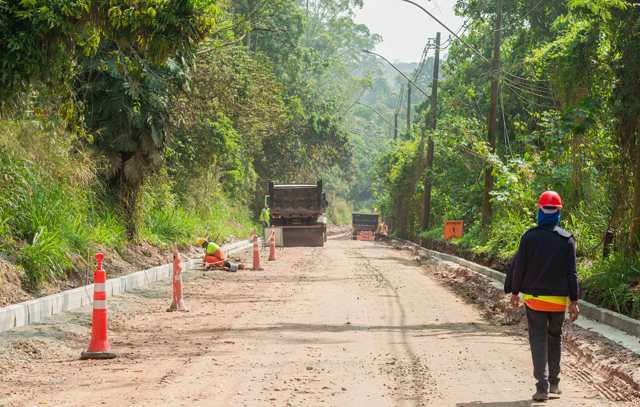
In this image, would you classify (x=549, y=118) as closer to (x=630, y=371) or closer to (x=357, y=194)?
(x=630, y=371)

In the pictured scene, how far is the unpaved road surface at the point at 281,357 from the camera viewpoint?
8.19 metres

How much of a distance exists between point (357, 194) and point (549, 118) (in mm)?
109662

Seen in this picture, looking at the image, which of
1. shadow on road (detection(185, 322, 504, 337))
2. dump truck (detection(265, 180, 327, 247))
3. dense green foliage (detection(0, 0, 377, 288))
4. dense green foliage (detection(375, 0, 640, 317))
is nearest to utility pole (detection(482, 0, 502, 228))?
dense green foliage (detection(375, 0, 640, 317))

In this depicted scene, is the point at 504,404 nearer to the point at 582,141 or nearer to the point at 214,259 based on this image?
the point at 582,141

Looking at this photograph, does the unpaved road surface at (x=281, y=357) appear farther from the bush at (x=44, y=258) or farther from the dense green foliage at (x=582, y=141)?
the dense green foliage at (x=582, y=141)

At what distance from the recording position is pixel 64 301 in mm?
14242

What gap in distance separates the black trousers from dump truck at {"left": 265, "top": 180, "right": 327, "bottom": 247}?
34.2 metres

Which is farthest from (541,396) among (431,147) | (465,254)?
(431,147)

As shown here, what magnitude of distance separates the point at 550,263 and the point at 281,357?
3.25m

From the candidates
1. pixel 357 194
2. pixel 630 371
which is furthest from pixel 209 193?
pixel 357 194

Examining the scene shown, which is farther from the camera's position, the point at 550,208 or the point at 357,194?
the point at 357,194

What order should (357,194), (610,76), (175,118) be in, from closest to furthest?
(610,76)
(175,118)
(357,194)

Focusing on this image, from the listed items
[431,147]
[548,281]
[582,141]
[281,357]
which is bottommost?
[281,357]

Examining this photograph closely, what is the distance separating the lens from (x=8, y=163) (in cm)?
1606
